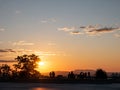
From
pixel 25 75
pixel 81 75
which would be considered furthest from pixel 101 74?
pixel 25 75

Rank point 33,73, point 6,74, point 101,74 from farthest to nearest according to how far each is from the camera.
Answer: point 6,74, point 33,73, point 101,74

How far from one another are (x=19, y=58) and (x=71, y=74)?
16725mm

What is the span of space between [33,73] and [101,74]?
1843 cm

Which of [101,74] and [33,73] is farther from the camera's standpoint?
[33,73]

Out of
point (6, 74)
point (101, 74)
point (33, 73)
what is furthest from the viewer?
point (6, 74)

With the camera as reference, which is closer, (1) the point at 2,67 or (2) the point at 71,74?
(2) the point at 71,74

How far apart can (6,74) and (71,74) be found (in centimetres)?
2290

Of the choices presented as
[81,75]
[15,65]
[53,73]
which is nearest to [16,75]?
[15,65]

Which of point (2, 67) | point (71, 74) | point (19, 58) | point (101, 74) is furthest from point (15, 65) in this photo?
Answer: point (101, 74)

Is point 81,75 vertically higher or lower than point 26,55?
lower

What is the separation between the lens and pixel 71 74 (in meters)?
91.4

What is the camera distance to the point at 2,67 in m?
109

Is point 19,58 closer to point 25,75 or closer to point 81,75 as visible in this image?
point 25,75

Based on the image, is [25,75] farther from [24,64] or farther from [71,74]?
[71,74]
